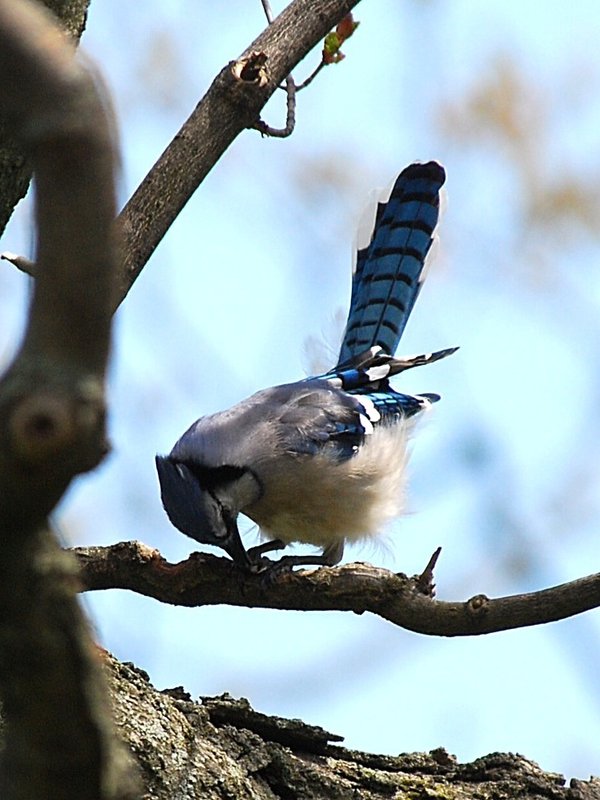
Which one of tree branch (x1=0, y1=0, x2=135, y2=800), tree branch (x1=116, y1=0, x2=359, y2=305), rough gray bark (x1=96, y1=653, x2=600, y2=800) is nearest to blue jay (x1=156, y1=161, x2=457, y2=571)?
rough gray bark (x1=96, y1=653, x2=600, y2=800)

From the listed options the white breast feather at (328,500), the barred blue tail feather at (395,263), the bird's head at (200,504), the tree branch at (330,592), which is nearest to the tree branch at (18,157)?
the tree branch at (330,592)

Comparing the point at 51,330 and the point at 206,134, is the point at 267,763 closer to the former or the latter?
the point at 206,134

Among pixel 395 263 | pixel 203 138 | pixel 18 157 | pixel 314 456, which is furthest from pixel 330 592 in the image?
pixel 395 263

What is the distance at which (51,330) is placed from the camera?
1054 mm

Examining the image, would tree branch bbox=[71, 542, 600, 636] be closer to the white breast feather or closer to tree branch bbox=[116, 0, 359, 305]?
tree branch bbox=[116, 0, 359, 305]

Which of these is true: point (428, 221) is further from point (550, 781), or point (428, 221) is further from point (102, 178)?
Answer: point (102, 178)

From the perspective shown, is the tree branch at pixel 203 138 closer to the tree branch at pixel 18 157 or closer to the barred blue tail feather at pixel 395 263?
the tree branch at pixel 18 157

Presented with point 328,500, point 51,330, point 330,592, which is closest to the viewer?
point 51,330

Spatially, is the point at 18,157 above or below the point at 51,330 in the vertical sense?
above

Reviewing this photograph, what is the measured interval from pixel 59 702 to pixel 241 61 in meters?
1.84

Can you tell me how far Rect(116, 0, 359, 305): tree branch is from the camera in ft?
8.50

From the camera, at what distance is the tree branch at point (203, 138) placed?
259 cm

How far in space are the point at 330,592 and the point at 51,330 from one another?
64.1 inches

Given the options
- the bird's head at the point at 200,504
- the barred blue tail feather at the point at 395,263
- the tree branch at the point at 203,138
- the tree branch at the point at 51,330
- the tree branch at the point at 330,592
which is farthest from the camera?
the barred blue tail feather at the point at 395,263
